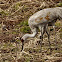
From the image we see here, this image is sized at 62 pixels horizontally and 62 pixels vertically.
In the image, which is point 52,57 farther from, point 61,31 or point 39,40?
point 61,31

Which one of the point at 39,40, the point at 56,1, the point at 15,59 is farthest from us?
the point at 56,1

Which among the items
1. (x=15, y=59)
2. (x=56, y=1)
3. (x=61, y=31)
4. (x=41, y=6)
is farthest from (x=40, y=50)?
(x=56, y=1)

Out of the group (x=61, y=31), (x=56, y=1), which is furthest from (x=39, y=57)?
(x=56, y=1)

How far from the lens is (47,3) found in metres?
10.4

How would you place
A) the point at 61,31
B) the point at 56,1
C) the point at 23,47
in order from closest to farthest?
the point at 23,47 → the point at 61,31 → the point at 56,1

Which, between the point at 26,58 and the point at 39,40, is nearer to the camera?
the point at 26,58

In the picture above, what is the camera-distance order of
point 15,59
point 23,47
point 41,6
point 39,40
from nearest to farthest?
point 15,59
point 23,47
point 39,40
point 41,6

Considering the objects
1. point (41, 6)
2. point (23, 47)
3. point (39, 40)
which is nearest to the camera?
point (23, 47)

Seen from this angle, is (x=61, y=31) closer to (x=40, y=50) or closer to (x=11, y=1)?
(x=40, y=50)

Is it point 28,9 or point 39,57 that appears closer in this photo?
point 39,57

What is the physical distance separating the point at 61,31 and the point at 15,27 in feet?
5.07

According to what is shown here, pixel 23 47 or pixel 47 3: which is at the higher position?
pixel 47 3

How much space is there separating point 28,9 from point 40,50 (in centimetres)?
352

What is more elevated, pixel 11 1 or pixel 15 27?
pixel 11 1
